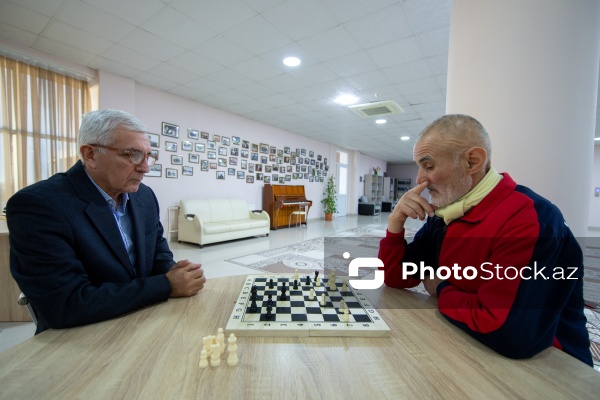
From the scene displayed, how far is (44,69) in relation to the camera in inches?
148

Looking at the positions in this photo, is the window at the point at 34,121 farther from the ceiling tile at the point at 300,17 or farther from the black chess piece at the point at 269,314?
the black chess piece at the point at 269,314

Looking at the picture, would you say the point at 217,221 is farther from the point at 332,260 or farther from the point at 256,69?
the point at 256,69

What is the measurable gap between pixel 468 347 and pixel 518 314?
6.5 inches

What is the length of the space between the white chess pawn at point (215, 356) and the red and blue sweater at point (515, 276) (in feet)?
2.42

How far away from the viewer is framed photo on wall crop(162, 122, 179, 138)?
513cm

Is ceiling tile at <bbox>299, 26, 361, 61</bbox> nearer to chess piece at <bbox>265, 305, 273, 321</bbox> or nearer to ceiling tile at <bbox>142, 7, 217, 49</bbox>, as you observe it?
ceiling tile at <bbox>142, 7, 217, 49</bbox>

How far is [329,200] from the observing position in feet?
31.5

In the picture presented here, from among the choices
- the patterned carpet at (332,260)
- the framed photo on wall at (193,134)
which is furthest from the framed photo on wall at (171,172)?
the patterned carpet at (332,260)

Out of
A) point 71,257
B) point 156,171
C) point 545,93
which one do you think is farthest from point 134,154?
point 156,171

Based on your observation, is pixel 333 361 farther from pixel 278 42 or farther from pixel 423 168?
pixel 278 42

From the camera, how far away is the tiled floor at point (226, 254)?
2.13 meters

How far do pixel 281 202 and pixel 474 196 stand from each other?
20.5 ft

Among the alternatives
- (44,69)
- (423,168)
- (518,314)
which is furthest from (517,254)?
(44,69)

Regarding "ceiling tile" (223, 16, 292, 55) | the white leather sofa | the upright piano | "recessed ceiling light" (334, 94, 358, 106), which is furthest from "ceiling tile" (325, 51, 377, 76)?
the upright piano
